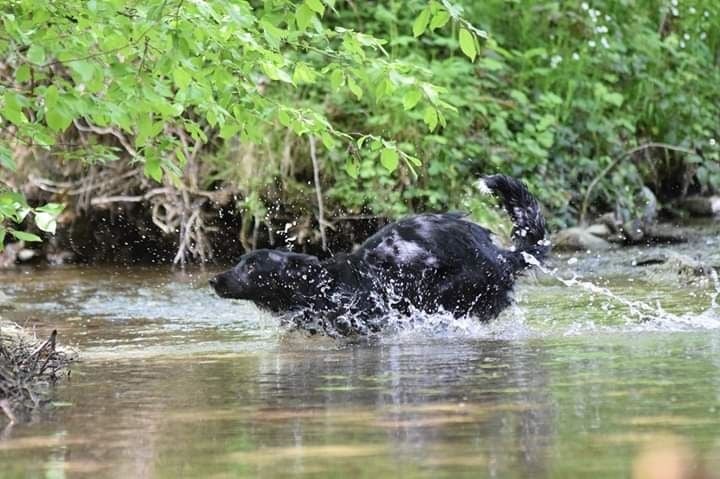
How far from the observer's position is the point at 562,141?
538 inches

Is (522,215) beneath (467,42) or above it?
beneath

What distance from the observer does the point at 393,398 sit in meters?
4.94

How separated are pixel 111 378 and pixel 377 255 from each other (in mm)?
2577

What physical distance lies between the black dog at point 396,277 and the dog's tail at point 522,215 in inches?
0.8

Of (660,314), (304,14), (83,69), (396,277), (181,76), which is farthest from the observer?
(396,277)

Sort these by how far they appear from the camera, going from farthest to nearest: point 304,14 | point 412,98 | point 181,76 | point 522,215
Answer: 1. point 522,215
2. point 412,98
3. point 304,14
4. point 181,76

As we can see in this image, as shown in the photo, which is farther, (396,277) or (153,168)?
(396,277)

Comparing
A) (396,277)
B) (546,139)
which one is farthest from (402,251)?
(546,139)

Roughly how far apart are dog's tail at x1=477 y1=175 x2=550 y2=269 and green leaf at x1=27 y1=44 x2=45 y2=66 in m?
3.54

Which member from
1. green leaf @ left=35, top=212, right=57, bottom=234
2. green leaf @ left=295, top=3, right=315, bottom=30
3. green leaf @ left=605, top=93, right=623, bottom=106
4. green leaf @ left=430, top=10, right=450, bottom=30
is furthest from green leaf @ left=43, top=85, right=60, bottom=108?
green leaf @ left=605, top=93, right=623, bottom=106

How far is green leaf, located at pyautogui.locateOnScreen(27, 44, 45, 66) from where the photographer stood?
5.11 m

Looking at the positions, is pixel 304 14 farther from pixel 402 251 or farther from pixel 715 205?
pixel 715 205

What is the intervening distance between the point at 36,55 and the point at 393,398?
184cm

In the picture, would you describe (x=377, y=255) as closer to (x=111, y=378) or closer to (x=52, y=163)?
(x=111, y=378)
